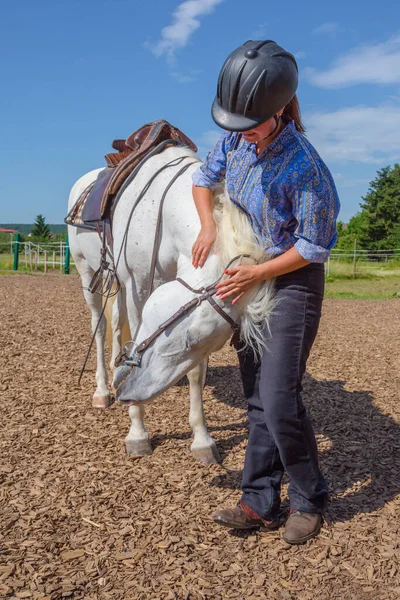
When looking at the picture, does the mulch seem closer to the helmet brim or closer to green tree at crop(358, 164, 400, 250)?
the helmet brim

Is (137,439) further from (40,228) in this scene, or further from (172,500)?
(40,228)

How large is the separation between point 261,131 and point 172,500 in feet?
5.79

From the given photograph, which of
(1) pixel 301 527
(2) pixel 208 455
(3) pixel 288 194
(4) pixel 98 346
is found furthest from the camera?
(4) pixel 98 346

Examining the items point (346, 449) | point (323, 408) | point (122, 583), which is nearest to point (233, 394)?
point (323, 408)

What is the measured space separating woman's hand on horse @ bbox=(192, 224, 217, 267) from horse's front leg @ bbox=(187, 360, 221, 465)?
1.14m

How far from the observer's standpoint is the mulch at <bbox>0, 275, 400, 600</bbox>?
2.19m

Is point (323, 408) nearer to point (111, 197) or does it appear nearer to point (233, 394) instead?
point (233, 394)

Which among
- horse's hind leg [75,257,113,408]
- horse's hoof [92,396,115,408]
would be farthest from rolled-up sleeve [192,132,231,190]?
horse's hoof [92,396,115,408]

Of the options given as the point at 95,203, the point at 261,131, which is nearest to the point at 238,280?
the point at 261,131

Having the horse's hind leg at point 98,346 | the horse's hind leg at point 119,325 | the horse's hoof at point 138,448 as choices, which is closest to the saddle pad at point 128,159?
the horse's hind leg at point 119,325

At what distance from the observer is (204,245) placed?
236 cm

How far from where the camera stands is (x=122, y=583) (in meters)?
2.18

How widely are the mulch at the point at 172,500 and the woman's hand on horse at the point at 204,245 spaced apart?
1.17m

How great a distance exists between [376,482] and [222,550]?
1031 millimetres
